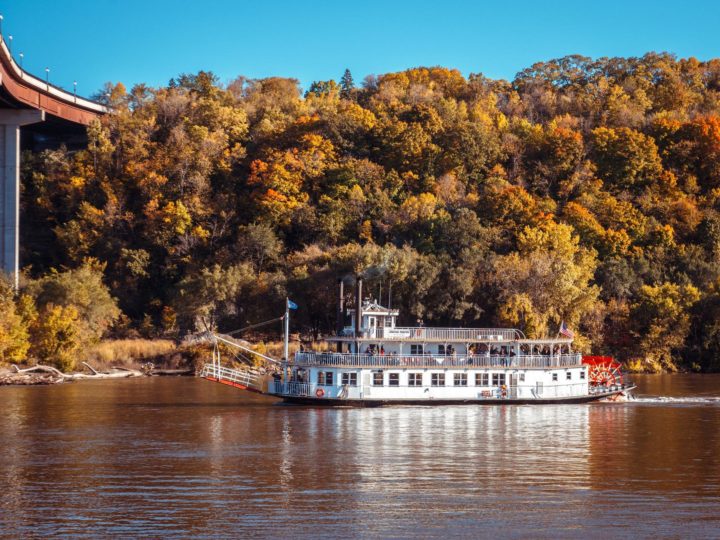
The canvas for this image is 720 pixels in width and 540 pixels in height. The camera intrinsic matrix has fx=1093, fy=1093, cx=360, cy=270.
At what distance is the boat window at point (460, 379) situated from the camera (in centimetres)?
6625

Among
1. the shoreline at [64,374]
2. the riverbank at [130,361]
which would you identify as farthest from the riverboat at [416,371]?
the riverbank at [130,361]

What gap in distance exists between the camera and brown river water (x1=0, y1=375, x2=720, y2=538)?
34.4 meters

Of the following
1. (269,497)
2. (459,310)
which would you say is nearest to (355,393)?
(269,497)

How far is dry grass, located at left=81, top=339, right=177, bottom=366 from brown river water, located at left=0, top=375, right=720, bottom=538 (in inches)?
1053

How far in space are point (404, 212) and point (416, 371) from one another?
166 feet

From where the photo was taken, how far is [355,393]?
6475 centimetres

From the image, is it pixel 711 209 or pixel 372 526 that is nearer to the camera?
pixel 372 526

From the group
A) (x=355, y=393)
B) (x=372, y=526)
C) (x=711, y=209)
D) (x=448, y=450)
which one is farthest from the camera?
(x=711, y=209)

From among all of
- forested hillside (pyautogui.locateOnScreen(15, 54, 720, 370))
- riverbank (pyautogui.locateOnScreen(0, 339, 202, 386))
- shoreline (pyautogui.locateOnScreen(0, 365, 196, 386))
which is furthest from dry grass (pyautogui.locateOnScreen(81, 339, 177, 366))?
forested hillside (pyautogui.locateOnScreen(15, 54, 720, 370))

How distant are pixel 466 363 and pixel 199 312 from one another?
42.1 m

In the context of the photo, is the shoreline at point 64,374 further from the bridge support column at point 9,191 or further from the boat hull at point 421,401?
the boat hull at point 421,401

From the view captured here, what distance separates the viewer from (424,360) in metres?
65.9

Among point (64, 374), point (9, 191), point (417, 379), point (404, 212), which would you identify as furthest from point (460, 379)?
point (9, 191)

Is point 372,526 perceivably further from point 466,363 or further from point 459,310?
point 459,310
